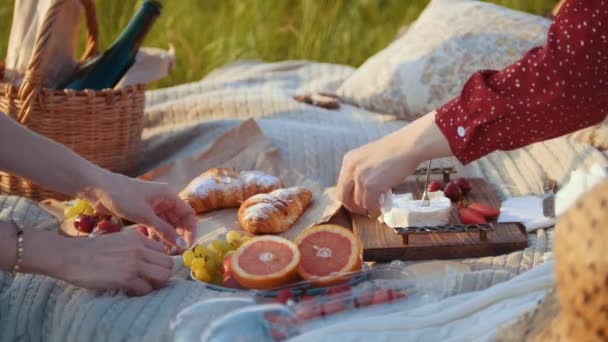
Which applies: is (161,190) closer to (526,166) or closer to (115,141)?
(115,141)

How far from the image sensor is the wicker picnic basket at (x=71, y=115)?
9.04 feet

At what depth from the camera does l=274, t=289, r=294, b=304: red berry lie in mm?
1465

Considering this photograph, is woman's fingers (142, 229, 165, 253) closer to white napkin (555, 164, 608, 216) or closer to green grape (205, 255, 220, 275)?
green grape (205, 255, 220, 275)

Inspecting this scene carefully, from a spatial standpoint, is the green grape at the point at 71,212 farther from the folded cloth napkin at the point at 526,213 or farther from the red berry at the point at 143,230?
the folded cloth napkin at the point at 526,213

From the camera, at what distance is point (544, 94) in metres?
1.67

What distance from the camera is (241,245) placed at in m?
1.82

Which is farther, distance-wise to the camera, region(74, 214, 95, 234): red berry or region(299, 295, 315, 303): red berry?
A: region(74, 214, 95, 234): red berry

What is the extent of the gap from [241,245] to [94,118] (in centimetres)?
122

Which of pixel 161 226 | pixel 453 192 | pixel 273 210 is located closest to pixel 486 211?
pixel 453 192

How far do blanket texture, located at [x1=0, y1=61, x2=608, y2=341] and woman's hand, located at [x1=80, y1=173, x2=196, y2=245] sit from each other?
0.65 ft

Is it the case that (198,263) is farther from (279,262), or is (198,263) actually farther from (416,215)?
(416,215)

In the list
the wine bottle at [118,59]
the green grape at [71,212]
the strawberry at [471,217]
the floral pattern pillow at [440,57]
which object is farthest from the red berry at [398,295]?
the floral pattern pillow at [440,57]

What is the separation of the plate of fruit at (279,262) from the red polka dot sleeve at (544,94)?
0.99ft

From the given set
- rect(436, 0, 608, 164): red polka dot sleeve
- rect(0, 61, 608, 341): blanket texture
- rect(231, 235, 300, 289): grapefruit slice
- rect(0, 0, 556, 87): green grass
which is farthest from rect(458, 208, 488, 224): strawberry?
rect(0, 0, 556, 87): green grass
